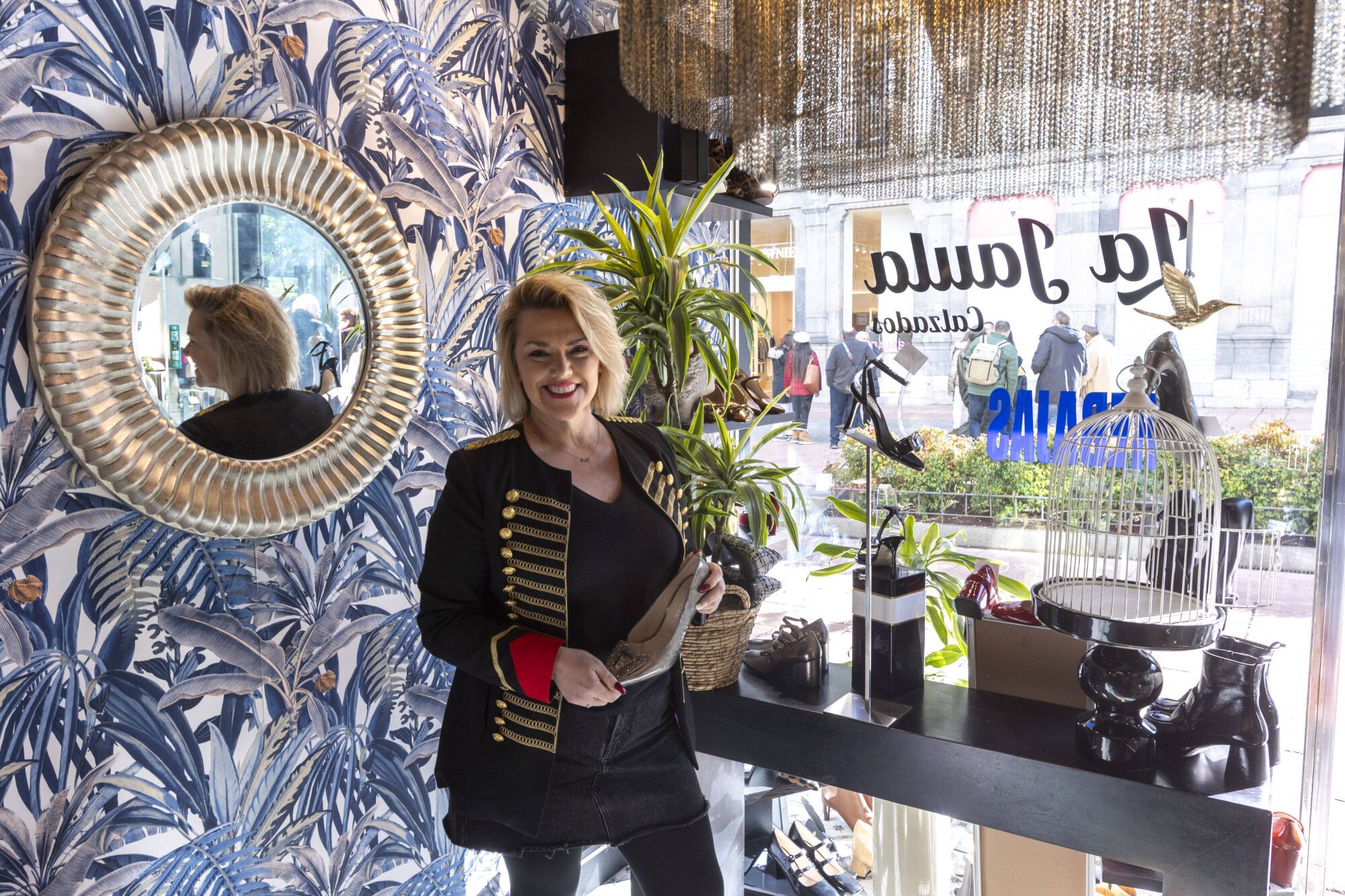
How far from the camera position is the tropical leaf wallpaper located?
4.59ft

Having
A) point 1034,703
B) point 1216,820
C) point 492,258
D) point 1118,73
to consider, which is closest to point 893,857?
point 1034,703

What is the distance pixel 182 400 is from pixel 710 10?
117 cm

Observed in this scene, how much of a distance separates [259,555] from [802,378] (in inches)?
68.1

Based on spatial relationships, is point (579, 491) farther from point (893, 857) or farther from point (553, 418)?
point (893, 857)

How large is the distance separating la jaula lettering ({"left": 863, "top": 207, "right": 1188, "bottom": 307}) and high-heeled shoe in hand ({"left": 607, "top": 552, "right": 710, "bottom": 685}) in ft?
4.66

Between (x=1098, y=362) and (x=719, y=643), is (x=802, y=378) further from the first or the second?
(x=719, y=643)

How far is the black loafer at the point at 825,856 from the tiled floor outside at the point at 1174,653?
56 centimetres

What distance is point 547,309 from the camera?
1.61 metres

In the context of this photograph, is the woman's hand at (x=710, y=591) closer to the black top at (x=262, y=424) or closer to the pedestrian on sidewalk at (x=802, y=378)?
the black top at (x=262, y=424)

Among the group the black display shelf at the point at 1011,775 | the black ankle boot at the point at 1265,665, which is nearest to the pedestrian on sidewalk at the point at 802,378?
the black display shelf at the point at 1011,775

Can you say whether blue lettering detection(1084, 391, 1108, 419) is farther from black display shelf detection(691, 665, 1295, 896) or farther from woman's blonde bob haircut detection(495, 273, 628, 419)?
woman's blonde bob haircut detection(495, 273, 628, 419)

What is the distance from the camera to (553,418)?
1660 mm

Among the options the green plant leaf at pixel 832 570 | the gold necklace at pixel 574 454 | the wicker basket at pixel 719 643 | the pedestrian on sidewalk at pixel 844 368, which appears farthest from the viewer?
the pedestrian on sidewalk at pixel 844 368

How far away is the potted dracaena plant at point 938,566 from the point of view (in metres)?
2.39
